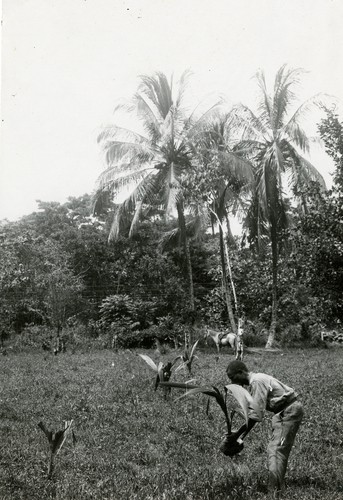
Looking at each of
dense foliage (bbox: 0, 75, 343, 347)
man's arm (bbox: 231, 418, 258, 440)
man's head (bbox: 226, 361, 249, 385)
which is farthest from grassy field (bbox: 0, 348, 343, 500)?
dense foliage (bbox: 0, 75, 343, 347)

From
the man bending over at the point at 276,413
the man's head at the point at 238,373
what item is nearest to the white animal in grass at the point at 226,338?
the man bending over at the point at 276,413

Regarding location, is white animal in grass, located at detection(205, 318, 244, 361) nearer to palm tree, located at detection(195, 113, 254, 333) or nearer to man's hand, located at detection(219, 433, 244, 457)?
palm tree, located at detection(195, 113, 254, 333)

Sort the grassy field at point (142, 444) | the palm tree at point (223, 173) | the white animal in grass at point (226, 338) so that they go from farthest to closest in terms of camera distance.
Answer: the palm tree at point (223, 173)
the white animal in grass at point (226, 338)
the grassy field at point (142, 444)

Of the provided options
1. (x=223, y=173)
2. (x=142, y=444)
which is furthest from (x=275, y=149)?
(x=142, y=444)

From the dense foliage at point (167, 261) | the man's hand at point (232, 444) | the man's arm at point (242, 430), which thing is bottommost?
the man's hand at point (232, 444)

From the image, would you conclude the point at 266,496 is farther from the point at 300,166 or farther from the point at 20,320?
the point at 20,320

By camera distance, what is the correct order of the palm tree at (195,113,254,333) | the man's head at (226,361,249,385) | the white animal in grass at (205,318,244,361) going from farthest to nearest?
the palm tree at (195,113,254,333) → the white animal in grass at (205,318,244,361) → the man's head at (226,361,249,385)

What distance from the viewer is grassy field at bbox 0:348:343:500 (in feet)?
16.4

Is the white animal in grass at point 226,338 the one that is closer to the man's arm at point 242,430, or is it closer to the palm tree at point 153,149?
the palm tree at point 153,149

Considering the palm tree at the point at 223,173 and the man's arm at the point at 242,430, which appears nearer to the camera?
the man's arm at the point at 242,430

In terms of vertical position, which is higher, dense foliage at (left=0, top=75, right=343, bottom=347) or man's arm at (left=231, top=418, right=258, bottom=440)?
dense foliage at (left=0, top=75, right=343, bottom=347)

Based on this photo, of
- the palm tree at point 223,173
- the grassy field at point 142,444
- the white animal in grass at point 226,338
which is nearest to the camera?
the grassy field at point 142,444

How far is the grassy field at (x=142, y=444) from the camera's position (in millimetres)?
4992

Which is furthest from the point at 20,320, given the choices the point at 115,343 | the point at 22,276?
the point at 115,343
